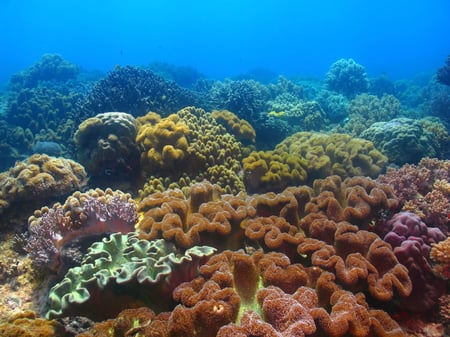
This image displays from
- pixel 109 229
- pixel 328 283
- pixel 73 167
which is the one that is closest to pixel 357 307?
pixel 328 283

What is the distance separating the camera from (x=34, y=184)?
5.17m

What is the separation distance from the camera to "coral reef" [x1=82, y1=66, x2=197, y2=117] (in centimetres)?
904

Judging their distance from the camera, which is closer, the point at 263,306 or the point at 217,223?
the point at 263,306

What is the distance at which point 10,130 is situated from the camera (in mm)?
A: 11516

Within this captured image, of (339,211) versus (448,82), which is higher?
(448,82)

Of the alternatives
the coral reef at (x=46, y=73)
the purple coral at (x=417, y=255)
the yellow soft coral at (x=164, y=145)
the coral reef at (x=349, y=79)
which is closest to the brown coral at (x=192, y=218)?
the yellow soft coral at (x=164, y=145)

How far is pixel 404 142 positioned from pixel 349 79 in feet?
34.5

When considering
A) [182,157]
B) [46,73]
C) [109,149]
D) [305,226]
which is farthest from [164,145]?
[46,73]

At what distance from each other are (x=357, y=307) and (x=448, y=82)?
50.8 feet

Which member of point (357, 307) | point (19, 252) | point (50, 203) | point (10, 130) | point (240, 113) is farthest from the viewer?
point (10, 130)

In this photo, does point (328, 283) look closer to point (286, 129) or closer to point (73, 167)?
point (73, 167)

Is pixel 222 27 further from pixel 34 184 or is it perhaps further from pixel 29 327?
pixel 29 327

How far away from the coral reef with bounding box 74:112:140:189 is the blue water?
106 meters

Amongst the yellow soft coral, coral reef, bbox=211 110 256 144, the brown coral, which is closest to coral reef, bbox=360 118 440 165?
coral reef, bbox=211 110 256 144
